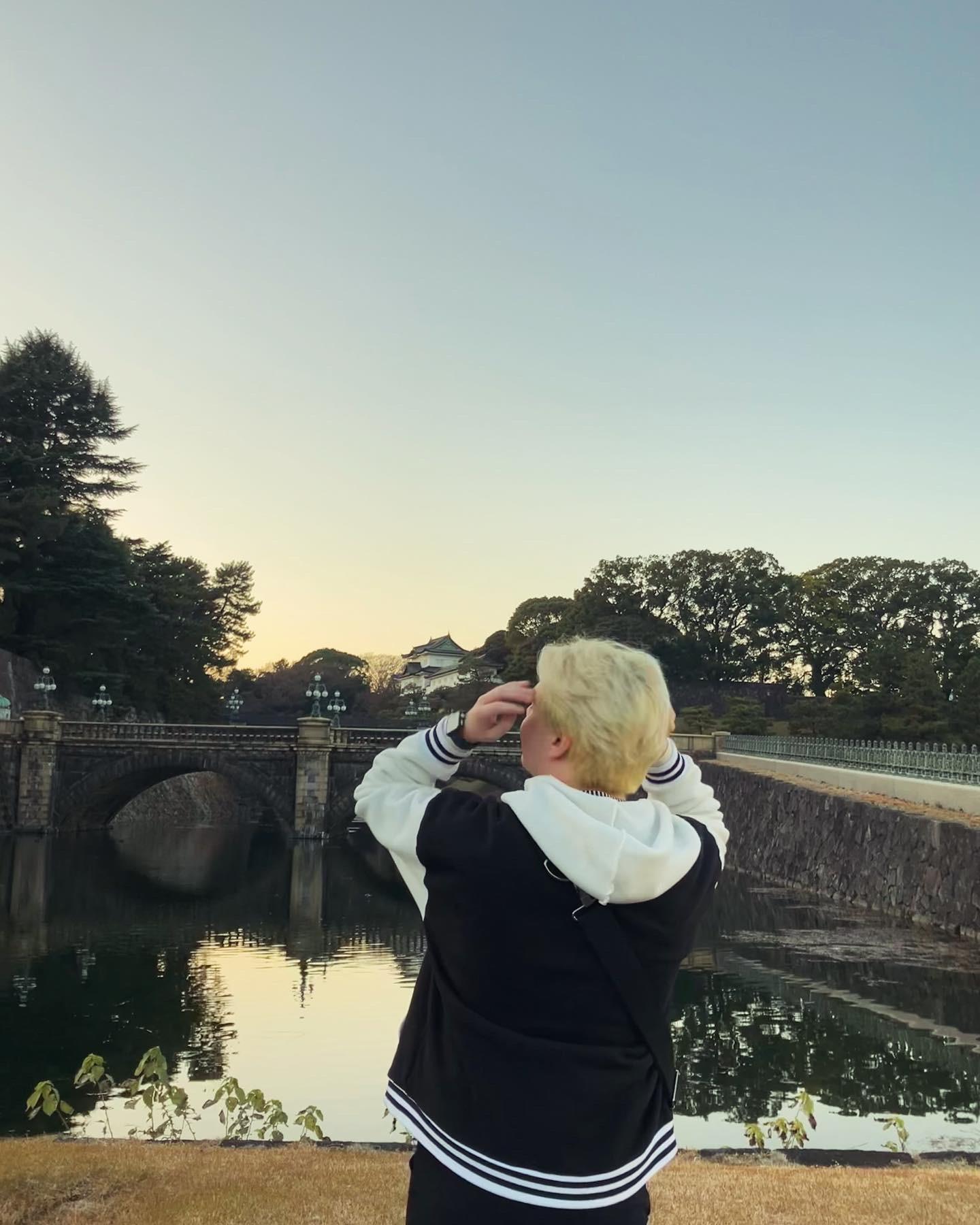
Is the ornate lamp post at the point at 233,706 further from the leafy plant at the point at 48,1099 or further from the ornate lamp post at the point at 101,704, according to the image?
the leafy plant at the point at 48,1099

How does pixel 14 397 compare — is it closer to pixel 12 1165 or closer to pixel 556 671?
pixel 12 1165

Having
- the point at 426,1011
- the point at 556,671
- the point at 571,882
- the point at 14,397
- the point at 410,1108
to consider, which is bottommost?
the point at 410,1108

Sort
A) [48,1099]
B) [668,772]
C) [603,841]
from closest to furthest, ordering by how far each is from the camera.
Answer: [603,841] → [668,772] → [48,1099]

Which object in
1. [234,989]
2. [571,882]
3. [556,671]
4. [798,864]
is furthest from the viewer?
[798,864]

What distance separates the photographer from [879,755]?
25.1 meters

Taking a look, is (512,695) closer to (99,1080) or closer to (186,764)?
(99,1080)

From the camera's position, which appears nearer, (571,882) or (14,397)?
(571,882)

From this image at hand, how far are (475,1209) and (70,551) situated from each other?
42354 mm

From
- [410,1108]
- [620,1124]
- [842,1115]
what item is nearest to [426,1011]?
[410,1108]

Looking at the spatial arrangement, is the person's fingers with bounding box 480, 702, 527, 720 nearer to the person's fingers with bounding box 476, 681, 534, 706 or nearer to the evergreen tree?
the person's fingers with bounding box 476, 681, 534, 706

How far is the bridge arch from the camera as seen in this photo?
113 ft

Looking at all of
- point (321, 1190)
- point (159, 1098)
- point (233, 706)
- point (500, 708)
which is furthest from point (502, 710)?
point (233, 706)

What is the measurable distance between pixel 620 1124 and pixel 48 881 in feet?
84.1

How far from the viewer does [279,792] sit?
3506 centimetres
